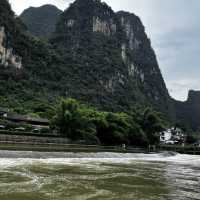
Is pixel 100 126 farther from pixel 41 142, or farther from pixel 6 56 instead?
pixel 6 56

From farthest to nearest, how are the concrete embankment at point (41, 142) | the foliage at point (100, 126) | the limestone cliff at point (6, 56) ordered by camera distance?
the limestone cliff at point (6, 56) → the foliage at point (100, 126) → the concrete embankment at point (41, 142)

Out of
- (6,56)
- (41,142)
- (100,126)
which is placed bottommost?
(41,142)

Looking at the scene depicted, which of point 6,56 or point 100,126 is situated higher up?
point 6,56

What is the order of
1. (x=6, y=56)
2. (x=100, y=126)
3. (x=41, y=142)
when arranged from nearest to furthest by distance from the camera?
1. (x=41, y=142)
2. (x=100, y=126)
3. (x=6, y=56)

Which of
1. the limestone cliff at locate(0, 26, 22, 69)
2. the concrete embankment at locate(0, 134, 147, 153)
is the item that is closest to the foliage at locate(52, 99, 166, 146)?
the concrete embankment at locate(0, 134, 147, 153)

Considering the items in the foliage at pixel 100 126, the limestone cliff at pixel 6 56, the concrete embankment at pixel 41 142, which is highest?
the limestone cliff at pixel 6 56

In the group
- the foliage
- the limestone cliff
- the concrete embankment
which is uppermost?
the limestone cliff

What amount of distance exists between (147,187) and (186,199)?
345cm

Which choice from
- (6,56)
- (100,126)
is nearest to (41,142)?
(100,126)

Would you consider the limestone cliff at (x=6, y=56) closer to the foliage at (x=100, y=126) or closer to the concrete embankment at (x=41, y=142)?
the foliage at (x=100, y=126)

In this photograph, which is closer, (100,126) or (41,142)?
(41,142)

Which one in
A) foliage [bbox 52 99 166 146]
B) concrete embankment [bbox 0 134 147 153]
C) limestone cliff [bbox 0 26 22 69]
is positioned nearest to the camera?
concrete embankment [bbox 0 134 147 153]

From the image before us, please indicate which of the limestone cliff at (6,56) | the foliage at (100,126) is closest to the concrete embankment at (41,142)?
the foliage at (100,126)

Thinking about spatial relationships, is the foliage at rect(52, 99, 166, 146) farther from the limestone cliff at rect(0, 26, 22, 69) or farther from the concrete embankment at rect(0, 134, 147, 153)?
the limestone cliff at rect(0, 26, 22, 69)
